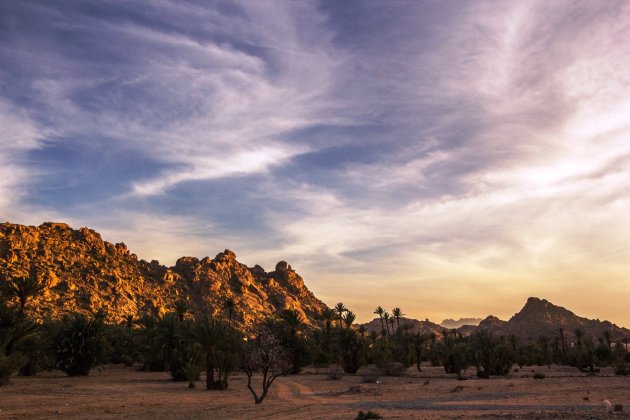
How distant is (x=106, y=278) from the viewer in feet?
475

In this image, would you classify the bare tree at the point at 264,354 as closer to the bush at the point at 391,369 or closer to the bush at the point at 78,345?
the bush at the point at 78,345

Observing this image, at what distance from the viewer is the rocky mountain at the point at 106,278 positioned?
12275 centimetres

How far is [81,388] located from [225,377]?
10413 millimetres

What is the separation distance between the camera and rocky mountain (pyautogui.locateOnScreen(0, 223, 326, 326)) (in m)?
123

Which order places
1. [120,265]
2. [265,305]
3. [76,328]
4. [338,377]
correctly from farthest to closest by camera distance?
[265,305] → [120,265] → [338,377] → [76,328]

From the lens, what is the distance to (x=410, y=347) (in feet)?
315

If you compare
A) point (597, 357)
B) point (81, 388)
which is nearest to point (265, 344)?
point (81, 388)

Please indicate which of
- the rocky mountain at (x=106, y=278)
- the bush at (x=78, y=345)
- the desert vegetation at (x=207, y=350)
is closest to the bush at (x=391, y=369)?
the desert vegetation at (x=207, y=350)

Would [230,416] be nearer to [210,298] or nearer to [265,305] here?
[210,298]

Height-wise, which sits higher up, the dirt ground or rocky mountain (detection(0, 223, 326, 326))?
rocky mountain (detection(0, 223, 326, 326))

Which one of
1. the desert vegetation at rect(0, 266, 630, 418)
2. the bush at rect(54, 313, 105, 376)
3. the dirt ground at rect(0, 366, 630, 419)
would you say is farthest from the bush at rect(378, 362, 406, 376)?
the bush at rect(54, 313, 105, 376)

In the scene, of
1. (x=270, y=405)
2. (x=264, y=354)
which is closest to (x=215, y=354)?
(x=270, y=405)

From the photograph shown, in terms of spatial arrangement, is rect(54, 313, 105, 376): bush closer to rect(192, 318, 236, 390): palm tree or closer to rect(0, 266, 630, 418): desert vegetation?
rect(0, 266, 630, 418): desert vegetation

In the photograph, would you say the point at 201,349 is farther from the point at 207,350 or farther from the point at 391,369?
the point at 391,369
